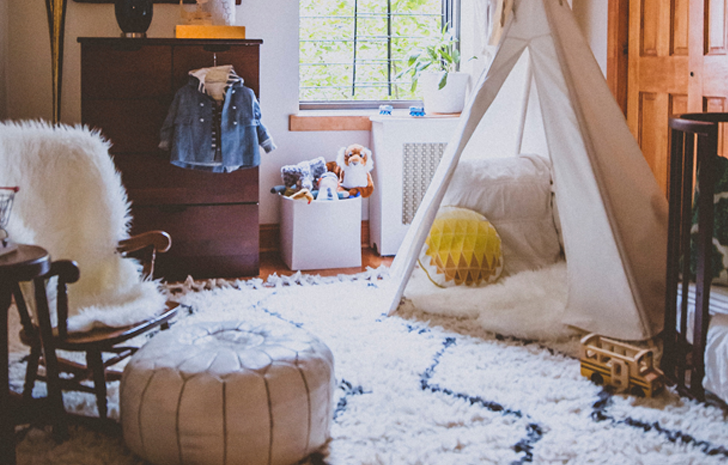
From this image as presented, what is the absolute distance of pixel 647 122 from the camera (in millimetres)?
3322

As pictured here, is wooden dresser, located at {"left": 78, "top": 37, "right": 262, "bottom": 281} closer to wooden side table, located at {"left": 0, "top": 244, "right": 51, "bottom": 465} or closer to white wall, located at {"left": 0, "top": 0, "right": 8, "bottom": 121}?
white wall, located at {"left": 0, "top": 0, "right": 8, "bottom": 121}

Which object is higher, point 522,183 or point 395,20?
point 395,20

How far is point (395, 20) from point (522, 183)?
1.55m

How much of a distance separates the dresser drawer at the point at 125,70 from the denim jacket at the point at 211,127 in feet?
0.46

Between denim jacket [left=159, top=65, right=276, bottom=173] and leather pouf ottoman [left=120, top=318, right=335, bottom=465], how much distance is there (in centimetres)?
159

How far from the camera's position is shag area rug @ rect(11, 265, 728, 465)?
1767mm

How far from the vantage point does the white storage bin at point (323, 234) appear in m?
3.64

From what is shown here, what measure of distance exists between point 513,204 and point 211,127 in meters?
1.49

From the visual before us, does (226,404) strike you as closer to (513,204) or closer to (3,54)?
(513,204)

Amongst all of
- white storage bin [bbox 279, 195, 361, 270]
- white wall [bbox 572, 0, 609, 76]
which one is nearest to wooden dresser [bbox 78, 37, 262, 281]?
white storage bin [bbox 279, 195, 361, 270]

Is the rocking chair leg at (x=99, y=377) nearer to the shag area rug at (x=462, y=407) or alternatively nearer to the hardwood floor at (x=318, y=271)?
the shag area rug at (x=462, y=407)

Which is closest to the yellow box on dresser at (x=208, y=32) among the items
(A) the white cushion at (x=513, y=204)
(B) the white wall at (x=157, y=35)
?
(B) the white wall at (x=157, y=35)

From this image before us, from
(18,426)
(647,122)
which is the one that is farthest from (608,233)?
(18,426)

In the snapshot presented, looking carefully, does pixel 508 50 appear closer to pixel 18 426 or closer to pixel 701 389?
pixel 701 389
